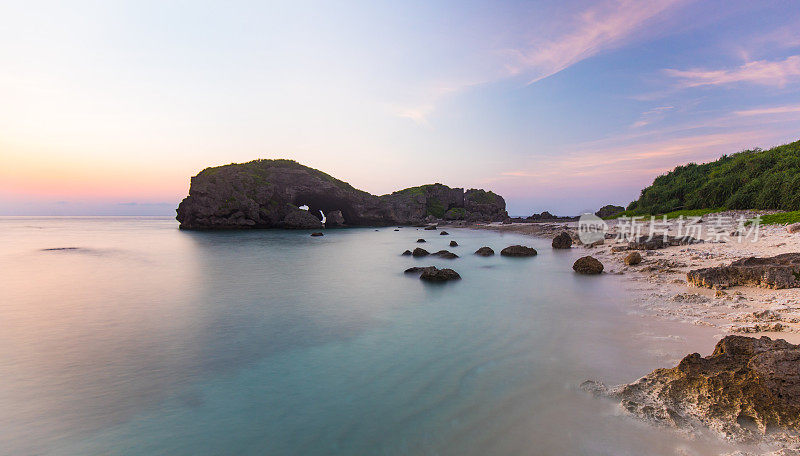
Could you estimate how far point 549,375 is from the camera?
Answer: 669 cm

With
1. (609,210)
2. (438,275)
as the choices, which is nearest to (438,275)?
(438,275)

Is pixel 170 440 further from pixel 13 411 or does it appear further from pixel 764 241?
pixel 764 241

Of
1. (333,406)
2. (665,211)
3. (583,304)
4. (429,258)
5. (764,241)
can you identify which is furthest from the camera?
(665,211)

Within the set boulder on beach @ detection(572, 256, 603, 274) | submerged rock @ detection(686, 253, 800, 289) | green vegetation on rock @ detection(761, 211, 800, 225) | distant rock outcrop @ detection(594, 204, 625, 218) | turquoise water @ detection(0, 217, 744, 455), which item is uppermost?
distant rock outcrop @ detection(594, 204, 625, 218)

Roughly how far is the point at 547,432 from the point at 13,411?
932 centimetres

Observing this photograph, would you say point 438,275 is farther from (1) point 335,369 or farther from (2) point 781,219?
→ (2) point 781,219

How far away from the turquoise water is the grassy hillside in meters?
27.5

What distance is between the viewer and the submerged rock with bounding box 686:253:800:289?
10.2m

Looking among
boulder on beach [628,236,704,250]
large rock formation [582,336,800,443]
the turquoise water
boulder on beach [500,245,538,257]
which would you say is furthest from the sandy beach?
boulder on beach [500,245,538,257]

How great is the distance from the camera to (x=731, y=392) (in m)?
4.85

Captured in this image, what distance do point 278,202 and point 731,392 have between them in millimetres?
81835

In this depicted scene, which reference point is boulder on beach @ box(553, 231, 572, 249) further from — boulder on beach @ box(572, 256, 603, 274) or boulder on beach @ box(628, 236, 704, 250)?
boulder on beach @ box(572, 256, 603, 274)

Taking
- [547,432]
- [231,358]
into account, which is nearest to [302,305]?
[231,358]

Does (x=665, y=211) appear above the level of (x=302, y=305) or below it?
above
